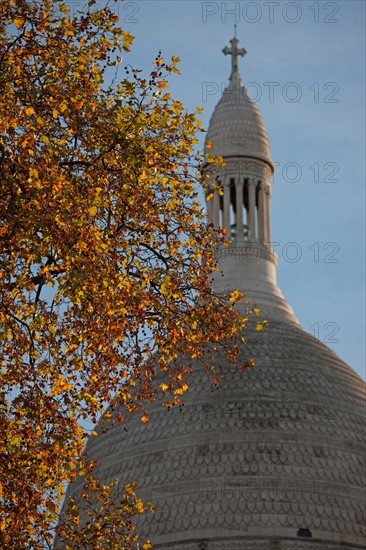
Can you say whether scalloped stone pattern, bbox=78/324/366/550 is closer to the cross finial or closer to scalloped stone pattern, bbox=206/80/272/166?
scalloped stone pattern, bbox=206/80/272/166

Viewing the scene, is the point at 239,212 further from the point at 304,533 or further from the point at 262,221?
the point at 304,533

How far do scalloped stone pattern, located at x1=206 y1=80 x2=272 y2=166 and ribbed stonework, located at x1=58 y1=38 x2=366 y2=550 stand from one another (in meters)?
8.58

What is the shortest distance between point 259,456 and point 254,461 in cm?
23

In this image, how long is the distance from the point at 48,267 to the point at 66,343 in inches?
31.2

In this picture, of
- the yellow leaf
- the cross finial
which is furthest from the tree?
the cross finial

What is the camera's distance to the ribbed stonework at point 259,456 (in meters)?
40.0

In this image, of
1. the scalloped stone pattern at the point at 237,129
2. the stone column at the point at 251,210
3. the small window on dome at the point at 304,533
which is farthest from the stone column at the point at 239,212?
the small window on dome at the point at 304,533

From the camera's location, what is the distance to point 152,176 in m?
14.4

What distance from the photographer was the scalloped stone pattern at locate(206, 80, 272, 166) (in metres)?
53.1

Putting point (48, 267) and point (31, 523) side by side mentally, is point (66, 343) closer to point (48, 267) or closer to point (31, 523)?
point (48, 267)

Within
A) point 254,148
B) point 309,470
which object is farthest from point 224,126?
point 309,470

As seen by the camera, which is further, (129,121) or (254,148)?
(254,148)

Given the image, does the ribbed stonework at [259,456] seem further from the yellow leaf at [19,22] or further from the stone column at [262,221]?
the yellow leaf at [19,22]

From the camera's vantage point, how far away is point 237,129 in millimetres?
53625
